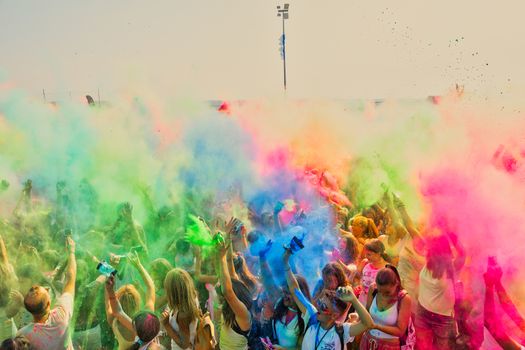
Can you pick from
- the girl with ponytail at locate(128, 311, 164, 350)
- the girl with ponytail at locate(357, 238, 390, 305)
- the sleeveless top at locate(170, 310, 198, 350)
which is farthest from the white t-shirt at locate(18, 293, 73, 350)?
the girl with ponytail at locate(357, 238, 390, 305)

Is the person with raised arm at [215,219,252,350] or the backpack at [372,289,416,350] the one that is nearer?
the backpack at [372,289,416,350]

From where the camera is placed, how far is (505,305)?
463cm

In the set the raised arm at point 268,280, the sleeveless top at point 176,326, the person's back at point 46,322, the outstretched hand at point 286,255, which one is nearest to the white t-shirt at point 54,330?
the person's back at point 46,322

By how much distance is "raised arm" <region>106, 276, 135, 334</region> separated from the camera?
431cm

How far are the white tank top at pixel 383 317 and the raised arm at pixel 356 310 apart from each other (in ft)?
0.98

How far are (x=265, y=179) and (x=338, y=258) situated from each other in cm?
401

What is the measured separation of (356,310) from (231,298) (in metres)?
1.03

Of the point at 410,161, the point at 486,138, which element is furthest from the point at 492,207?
the point at 410,161

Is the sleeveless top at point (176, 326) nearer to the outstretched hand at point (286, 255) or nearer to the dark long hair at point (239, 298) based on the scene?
the dark long hair at point (239, 298)

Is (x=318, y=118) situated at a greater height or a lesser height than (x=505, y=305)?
greater

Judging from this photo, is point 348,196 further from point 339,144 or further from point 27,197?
point 27,197

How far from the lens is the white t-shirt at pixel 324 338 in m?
3.90

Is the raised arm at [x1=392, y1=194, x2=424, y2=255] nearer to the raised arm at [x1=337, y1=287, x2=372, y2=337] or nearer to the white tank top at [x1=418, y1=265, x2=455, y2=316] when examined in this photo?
the white tank top at [x1=418, y1=265, x2=455, y2=316]

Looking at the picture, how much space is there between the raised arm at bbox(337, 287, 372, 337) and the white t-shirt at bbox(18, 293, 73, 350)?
2.06 m
